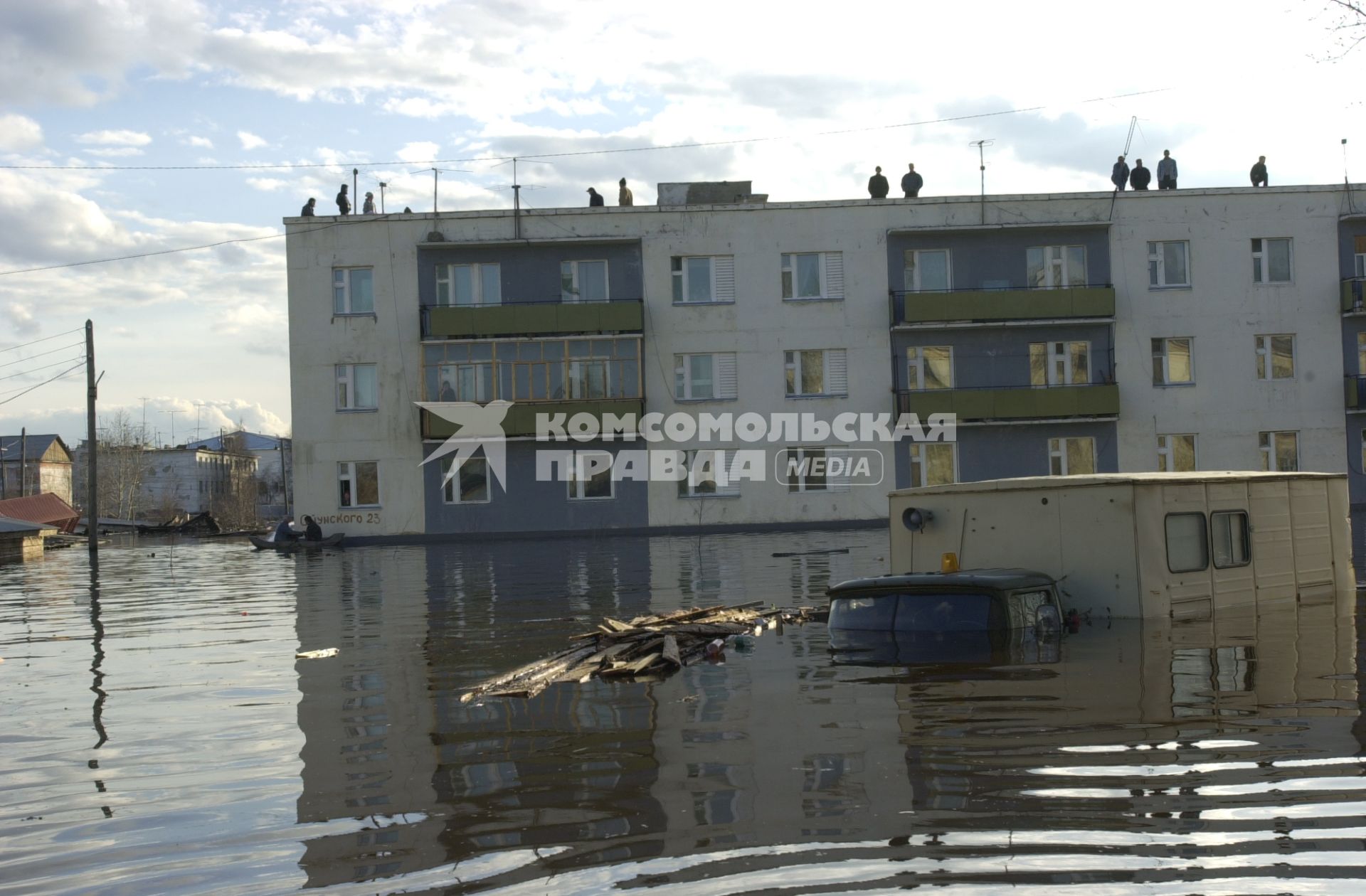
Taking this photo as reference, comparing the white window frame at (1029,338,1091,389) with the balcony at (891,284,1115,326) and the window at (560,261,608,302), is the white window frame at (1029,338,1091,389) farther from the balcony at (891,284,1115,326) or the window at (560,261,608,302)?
the window at (560,261,608,302)

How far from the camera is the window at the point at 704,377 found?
41.9 m

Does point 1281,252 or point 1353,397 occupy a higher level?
point 1281,252

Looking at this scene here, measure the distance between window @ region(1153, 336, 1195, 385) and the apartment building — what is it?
0.07 metres

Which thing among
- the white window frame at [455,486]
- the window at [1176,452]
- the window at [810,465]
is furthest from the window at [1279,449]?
the white window frame at [455,486]

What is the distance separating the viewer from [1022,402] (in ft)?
135

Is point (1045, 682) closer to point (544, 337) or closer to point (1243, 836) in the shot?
point (1243, 836)

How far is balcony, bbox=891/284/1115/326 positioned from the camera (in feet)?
135

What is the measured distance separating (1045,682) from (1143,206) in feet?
118

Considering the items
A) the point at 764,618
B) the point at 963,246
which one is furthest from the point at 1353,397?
the point at 764,618

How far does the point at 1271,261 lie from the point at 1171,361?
4.77 m

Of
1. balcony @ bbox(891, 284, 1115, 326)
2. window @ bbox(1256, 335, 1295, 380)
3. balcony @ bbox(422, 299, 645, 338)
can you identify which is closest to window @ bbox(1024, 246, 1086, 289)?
balcony @ bbox(891, 284, 1115, 326)

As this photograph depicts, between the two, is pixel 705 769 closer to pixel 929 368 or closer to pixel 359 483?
pixel 929 368

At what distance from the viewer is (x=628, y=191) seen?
44781mm

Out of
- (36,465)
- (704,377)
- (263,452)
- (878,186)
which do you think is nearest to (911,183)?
(878,186)
